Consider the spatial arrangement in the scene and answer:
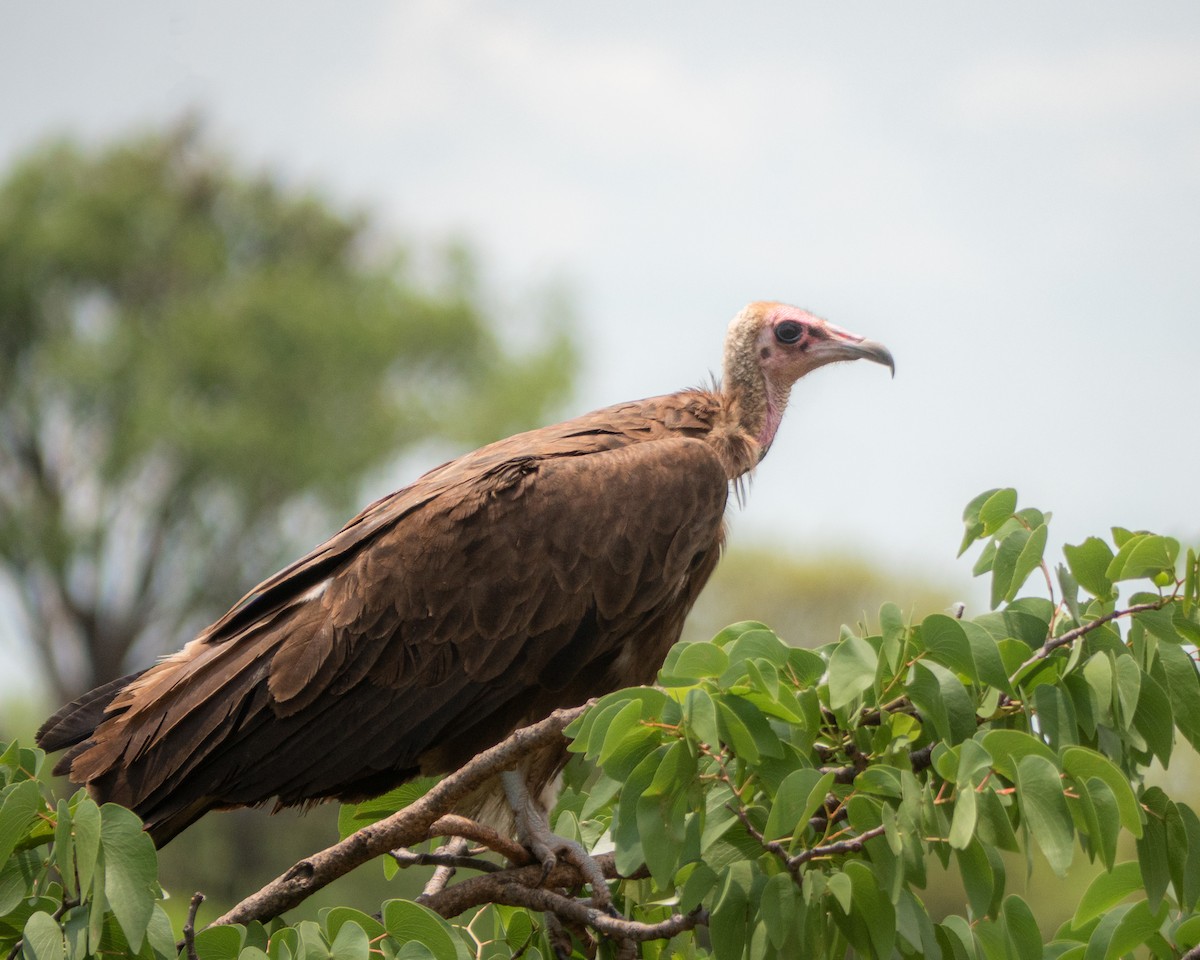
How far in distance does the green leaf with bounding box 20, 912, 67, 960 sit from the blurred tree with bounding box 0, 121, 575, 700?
3011 cm

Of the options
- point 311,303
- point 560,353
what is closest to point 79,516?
point 311,303

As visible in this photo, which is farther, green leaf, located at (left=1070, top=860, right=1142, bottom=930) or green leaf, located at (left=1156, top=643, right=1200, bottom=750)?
green leaf, located at (left=1070, top=860, right=1142, bottom=930)

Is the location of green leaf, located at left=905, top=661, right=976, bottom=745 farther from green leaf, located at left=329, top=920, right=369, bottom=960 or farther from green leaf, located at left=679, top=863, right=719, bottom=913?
green leaf, located at left=329, top=920, right=369, bottom=960

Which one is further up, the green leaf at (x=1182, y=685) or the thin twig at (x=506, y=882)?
the green leaf at (x=1182, y=685)

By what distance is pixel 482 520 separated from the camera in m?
4.61

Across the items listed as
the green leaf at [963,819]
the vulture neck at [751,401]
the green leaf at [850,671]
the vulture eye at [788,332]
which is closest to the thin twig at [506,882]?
the green leaf at [850,671]

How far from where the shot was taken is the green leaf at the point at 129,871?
2.66m

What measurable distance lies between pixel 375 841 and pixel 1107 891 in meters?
1.68

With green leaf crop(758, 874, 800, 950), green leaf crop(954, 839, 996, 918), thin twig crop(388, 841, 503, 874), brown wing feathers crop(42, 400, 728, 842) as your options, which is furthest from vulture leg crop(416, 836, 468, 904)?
green leaf crop(954, 839, 996, 918)

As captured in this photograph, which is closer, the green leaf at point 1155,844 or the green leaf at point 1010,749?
the green leaf at point 1010,749

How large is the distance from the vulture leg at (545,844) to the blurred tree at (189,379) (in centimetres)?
2875

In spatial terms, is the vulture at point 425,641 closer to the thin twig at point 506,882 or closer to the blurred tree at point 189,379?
the thin twig at point 506,882

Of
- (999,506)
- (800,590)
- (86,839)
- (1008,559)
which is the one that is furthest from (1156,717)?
(800,590)

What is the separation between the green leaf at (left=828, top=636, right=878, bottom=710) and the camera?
2605 mm
